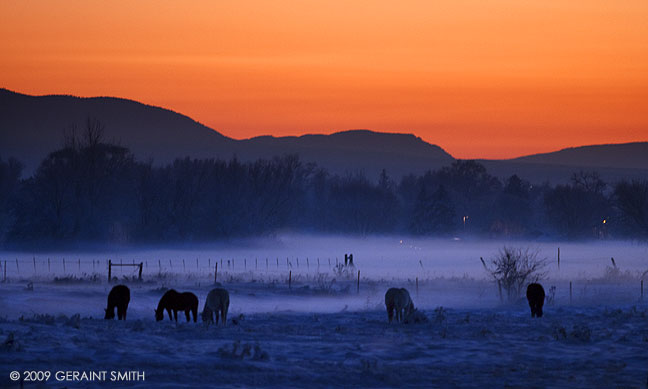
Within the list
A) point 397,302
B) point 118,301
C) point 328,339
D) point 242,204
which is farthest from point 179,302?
point 242,204

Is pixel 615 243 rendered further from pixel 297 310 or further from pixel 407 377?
pixel 407 377

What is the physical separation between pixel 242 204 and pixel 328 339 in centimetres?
8751

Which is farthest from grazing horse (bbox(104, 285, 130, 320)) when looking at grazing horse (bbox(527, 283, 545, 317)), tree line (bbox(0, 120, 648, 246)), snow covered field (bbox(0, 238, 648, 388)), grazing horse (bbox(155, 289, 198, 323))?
tree line (bbox(0, 120, 648, 246))

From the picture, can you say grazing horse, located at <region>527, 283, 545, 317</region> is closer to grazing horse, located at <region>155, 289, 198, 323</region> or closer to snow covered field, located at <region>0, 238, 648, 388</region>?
snow covered field, located at <region>0, 238, 648, 388</region>

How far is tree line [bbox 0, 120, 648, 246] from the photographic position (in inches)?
3632

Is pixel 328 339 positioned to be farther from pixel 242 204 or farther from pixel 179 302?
pixel 242 204

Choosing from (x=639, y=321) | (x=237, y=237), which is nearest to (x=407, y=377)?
(x=639, y=321)

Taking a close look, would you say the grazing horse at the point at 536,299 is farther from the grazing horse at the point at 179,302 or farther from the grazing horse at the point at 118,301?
the grazing horse at the point at 118,301

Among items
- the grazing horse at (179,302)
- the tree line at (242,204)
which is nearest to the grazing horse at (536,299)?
the grazing horse at (179,302)

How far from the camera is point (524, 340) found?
23.9 metres

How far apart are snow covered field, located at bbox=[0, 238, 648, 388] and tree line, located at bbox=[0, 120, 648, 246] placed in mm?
46571

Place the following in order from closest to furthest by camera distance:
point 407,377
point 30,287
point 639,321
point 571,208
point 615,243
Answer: point 407,377 → point 639,321 → point 30,287 → point 615,243 → point 571,208

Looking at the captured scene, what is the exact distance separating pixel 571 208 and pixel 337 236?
35.1m

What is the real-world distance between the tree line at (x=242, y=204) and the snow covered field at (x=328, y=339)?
4657cm
